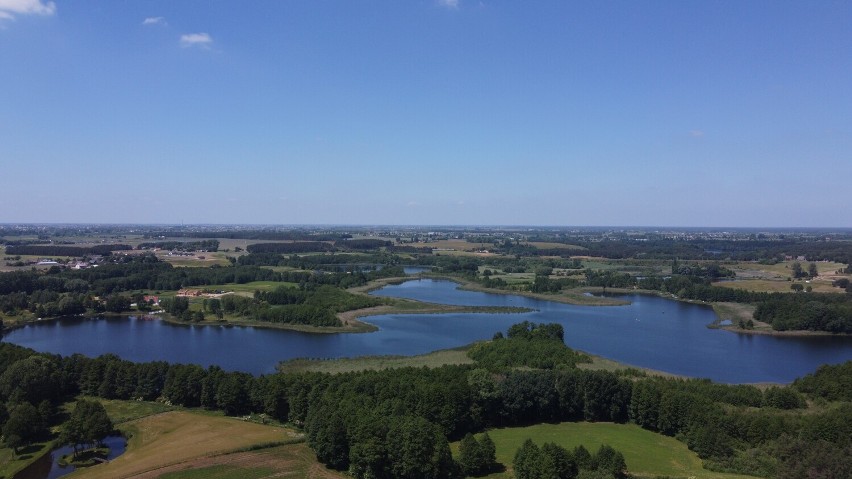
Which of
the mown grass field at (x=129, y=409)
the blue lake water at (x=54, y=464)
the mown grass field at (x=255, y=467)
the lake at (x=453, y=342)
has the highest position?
the mown grass field at (x=255, y=467)

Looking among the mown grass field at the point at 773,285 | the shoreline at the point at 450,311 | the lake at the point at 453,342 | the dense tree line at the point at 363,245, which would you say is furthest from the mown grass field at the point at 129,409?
the dense tree line at the point at 363,245

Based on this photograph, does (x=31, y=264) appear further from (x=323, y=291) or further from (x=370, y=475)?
(x=370, y=475)

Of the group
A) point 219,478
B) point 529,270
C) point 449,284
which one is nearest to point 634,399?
point 219,478

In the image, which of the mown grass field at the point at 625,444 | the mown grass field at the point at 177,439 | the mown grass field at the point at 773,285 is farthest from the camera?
the mown grass field at the point at 773,285

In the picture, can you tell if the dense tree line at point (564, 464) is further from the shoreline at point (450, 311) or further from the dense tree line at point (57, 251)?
the dense tree line at point (57, 251)

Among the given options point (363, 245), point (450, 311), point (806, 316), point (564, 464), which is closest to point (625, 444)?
point (564, 464)

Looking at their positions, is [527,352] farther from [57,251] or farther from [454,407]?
[57,251]
